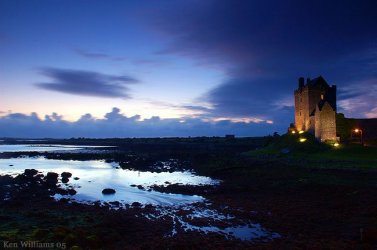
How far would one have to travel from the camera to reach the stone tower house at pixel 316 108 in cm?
5531

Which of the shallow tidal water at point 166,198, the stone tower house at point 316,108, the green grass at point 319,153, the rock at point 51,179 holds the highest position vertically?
the stone tower house at point 316,108

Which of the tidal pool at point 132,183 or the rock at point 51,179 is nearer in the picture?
the tidal pool at point 132,183

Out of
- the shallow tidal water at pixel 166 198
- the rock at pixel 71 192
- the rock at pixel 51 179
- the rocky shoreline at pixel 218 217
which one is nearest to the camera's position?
the rocky shoreline at pixel 218 217

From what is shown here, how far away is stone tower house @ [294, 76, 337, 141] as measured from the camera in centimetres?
5531

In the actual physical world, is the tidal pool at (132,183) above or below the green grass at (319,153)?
below

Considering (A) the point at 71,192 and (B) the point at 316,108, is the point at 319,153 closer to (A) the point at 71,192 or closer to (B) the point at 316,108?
(B) the point at 316,108

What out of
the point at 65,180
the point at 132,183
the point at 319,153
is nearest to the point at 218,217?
the point at 132,183

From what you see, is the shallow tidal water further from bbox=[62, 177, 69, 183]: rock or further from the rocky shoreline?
bbox=[62, 177, 69, 183]: rock

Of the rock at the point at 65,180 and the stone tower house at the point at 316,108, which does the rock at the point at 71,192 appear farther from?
the stone tower house at the point at 316,108

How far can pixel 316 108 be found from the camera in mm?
58906

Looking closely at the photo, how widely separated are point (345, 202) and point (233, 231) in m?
9.94

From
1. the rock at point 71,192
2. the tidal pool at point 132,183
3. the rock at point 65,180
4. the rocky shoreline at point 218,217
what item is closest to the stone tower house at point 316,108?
the rocky shoreline at point 218,217

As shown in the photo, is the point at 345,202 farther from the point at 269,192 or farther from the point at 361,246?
the point at 361,246

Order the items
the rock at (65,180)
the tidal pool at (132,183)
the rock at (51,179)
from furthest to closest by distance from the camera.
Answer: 1. the rock at (65,180)
2. the rock at (51,179)
3. the tidal pool at (132,183)
